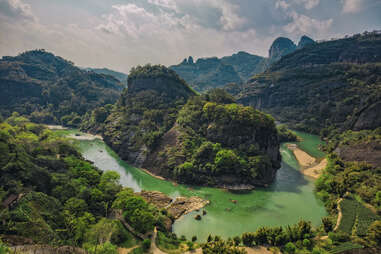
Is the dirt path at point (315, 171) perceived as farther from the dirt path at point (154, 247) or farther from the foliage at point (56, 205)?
the foliage at point (56, 205)

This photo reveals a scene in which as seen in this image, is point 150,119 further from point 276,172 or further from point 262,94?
point 262,94

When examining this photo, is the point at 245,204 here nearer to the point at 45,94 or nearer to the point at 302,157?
the point at 302,157

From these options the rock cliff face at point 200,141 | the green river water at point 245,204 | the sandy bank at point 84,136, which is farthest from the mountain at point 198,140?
the sandy bank at point 84,136

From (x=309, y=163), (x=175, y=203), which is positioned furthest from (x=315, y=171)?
(x=175, y=203)

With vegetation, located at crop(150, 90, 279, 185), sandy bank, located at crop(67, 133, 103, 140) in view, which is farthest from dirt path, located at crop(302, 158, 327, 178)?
sandy bank, located at crop(67, 133, 103, 140)

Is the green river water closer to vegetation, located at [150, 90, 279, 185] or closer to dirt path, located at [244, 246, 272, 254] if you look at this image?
vegetation, located at [150, 90, 279, 185]
